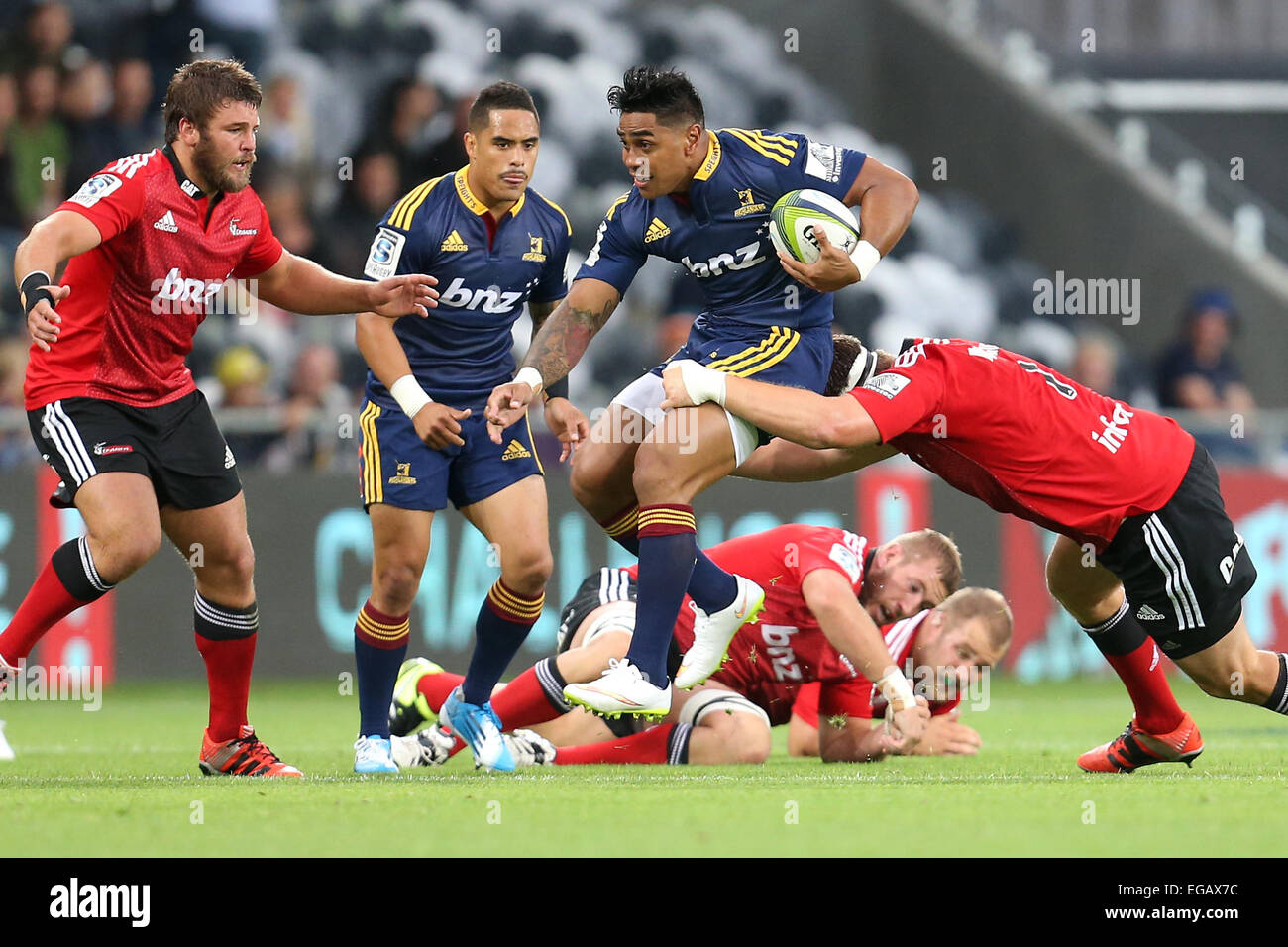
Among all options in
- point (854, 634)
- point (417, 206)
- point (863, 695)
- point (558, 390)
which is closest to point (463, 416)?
point (558, 390)

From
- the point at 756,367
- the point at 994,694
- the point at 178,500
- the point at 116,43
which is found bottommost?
the point at 994,694

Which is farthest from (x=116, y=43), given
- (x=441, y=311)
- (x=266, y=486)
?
(x=441, y=311)

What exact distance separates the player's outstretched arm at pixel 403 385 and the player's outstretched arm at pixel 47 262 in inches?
48.9

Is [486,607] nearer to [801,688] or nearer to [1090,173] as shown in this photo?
[801,688]

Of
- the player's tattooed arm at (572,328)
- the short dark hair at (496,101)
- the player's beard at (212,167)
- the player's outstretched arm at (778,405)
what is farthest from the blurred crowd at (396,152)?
the player's outstretched arm at (778,405)

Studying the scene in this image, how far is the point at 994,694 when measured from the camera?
10883 millimetres

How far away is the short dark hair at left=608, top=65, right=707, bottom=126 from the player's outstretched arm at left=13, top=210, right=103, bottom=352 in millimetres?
1864

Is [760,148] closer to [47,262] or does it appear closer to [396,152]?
[47,262]

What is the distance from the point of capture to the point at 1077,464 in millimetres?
5812

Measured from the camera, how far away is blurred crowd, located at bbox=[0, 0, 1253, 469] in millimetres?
11836

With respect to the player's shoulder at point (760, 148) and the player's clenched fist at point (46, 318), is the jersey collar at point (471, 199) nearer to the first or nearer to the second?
the player's shoulder at point (760, 148)

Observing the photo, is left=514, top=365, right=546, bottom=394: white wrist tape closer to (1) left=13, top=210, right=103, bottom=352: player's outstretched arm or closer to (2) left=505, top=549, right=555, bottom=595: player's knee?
(2) left=505, top=549, right=555, bottom=595: player's knee

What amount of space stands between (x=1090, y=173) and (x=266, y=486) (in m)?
9.41

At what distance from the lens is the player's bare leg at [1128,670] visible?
6.28m
